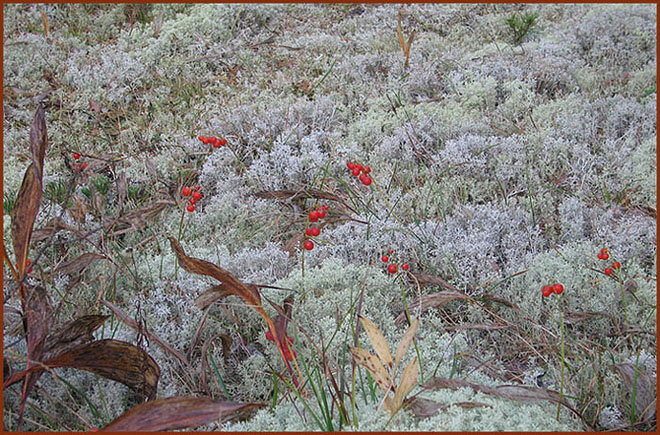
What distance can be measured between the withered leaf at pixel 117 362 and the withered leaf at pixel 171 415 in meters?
0.29

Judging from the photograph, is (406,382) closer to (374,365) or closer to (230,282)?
(374,365)

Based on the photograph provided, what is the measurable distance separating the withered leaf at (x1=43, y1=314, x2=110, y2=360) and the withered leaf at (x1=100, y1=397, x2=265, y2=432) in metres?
0.44

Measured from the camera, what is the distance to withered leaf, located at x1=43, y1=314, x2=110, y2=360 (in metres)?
2.15

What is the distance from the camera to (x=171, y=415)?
189 centimetres

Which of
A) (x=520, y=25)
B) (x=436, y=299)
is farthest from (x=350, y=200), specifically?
(x=520, y=25)

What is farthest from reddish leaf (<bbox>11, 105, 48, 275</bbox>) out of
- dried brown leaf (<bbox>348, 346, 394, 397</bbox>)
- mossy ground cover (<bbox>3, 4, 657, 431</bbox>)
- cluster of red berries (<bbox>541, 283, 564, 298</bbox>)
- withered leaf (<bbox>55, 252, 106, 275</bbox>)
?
cluster of red berries (<bbox>541, 283, 564, 298</bbox>)

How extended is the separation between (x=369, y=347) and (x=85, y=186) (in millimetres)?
2726

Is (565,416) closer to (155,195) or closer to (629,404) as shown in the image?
(629,404)

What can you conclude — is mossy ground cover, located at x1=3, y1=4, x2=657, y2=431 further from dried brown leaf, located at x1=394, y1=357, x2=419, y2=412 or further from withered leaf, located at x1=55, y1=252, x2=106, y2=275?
dried brown leaf, located at x1=394, y1=357, x2=419, y2=412

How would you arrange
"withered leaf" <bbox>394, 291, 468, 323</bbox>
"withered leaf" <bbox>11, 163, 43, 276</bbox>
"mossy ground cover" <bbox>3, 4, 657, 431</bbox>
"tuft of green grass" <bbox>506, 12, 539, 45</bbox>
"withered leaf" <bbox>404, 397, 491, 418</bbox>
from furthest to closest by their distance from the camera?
"tuft of green grass" <bbox>506, 12, 539, 45</bbox> → "withered leaf" <bbox>394, 291, 468, 323</bbox> → "mossy ground cover" <bbox>3, 4, 657, 431</bbox> → "withered leaf" <bbox>11, 163, 43, 276</bbox> → "withered leaf" <bbox>404, 397, 491, 418</bbox>

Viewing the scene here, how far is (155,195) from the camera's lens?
3.94 metres

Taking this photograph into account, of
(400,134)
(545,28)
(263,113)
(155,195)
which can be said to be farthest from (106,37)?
(545,28)

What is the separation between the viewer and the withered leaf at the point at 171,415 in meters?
1.87

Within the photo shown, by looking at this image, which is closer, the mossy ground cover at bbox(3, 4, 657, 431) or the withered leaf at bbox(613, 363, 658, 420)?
the withered leaf at bbox(613, 363, 658, 420)
